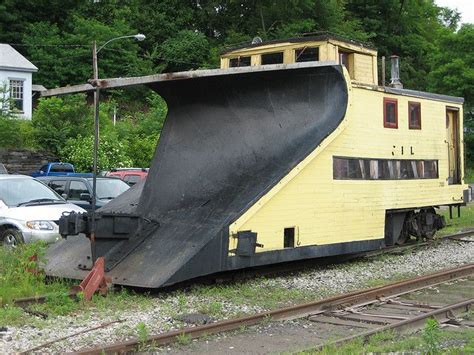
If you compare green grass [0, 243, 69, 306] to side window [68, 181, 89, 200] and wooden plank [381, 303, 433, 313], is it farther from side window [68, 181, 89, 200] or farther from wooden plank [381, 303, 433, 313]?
side window [68, 181, 89, 200]

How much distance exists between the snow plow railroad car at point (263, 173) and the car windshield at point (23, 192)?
93.6 inches

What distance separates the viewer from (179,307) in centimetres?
837

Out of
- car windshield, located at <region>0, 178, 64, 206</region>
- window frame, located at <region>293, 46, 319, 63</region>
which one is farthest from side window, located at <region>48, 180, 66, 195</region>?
window frame, located at <region>293, 46, 319, 63</region>

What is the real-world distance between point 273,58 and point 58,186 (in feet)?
23.1

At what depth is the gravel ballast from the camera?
6823 mm

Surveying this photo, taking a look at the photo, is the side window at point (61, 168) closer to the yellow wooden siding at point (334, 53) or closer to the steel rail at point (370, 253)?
the yellow wooden siding at point (334, 53)

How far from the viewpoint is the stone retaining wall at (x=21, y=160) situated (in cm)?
2970

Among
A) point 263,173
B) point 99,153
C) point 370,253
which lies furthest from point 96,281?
point 99,153

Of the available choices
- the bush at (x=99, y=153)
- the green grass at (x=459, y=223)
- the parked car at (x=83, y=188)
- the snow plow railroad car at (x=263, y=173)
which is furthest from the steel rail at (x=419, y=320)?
the bush at (x=99, y=153)

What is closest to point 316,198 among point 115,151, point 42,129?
point 115,151

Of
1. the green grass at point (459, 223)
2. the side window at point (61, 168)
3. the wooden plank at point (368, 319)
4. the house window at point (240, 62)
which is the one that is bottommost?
the wooden plank at point (368, 319)

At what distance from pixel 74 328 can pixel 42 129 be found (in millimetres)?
26755

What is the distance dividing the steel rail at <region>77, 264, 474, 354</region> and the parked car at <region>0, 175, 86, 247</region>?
5208 mm

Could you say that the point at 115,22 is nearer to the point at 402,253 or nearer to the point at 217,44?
the point at 217,44
